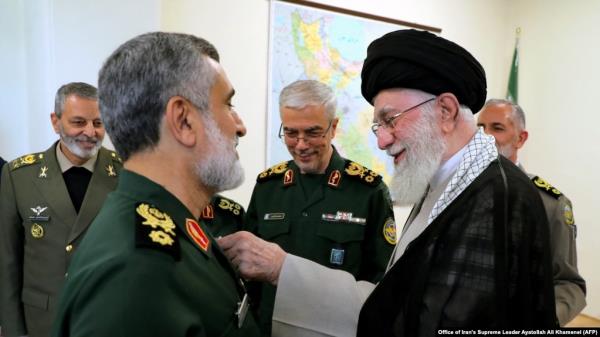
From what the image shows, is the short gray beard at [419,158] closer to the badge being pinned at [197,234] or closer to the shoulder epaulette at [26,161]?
the badge being pinned at [197,234]

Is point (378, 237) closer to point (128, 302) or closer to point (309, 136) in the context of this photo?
point (309, 136)

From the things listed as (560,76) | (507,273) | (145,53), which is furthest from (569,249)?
(560,76)

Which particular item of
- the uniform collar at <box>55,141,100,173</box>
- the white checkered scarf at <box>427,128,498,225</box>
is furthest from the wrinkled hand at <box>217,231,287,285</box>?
the uniform collar at <box>55,141,100,173</box>

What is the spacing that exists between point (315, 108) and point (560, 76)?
3655 millimetres

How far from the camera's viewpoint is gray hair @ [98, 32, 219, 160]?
0.86 meters

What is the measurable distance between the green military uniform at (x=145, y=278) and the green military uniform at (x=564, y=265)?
51.2 inches

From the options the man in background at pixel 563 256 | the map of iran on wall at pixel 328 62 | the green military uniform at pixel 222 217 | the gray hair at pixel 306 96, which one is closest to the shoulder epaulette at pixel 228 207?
the green military uniform at pixel 222 217

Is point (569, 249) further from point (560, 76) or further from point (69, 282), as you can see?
point (560, 76)

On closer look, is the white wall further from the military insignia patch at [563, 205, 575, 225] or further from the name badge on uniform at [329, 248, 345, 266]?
the military insignia patch at [563, 205, 575, 225]

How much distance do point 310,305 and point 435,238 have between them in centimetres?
43

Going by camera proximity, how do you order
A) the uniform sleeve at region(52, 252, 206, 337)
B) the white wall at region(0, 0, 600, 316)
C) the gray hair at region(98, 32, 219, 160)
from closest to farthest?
1. the uniform sleeve at region(52, 252, 206, 337)
2. the gray hair at region(98, 32, 219, 160)
3. the white wall at region(0, 0, 600, 316)

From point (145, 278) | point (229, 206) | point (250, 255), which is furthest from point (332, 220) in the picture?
point (145, 278)

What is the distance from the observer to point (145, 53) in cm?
86

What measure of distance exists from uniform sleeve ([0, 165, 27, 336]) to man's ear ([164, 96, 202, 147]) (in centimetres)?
154
